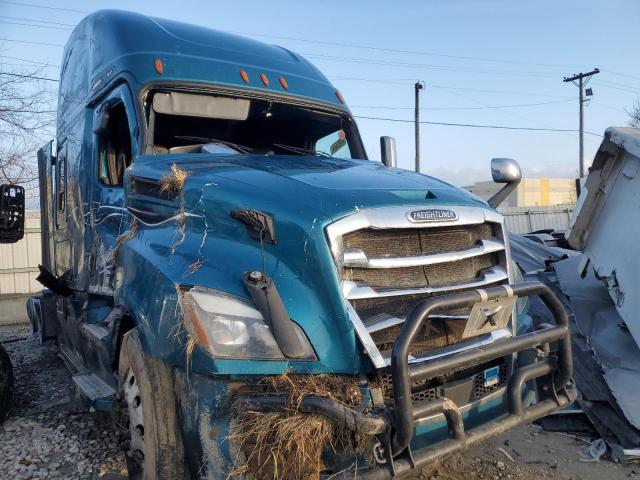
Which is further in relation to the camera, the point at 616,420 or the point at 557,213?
the point at 557,213

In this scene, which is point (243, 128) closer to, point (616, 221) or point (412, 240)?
point (412, 240)

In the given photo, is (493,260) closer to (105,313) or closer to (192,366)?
(192,366)

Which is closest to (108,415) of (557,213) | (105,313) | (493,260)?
(105,313)

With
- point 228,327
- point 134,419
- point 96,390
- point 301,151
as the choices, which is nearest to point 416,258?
→ point 228,327

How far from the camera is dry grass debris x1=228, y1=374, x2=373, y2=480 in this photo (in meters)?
2.20

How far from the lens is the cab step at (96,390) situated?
11.5ft

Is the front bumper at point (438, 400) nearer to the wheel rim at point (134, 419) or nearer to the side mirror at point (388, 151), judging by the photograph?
the wheel rim at point (134, 419)


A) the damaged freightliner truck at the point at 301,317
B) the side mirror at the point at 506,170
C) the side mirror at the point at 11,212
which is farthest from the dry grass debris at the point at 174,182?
the side mirror at the point at 11,212

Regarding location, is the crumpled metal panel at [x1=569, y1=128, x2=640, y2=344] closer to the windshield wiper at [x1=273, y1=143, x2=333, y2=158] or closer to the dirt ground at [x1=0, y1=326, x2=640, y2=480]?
the dirt ground at [x1=0, y1=326, x2=640, y2=480]

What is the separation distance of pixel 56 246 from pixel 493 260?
199 inches

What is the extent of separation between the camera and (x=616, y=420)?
4500 millimetres

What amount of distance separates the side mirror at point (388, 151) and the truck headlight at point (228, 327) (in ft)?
11.0

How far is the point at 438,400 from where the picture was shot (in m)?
2.41

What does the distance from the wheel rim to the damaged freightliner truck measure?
1 cm
